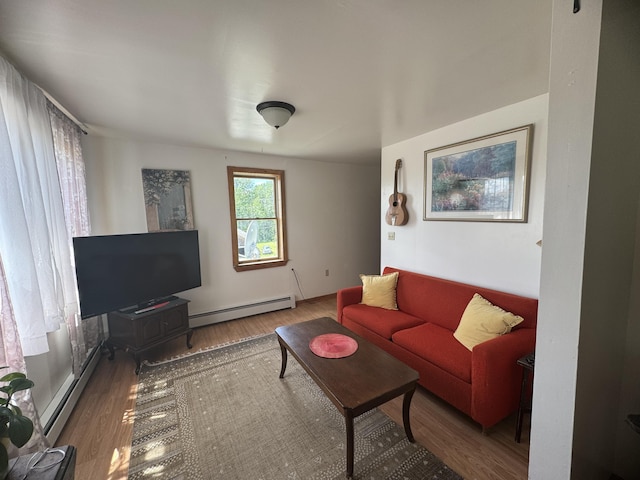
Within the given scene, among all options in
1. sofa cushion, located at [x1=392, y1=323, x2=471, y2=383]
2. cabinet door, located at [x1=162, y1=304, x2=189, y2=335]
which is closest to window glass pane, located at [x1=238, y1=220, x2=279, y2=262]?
cabinet door, located at [x1=162, y1=304, x2=189, y2=335]

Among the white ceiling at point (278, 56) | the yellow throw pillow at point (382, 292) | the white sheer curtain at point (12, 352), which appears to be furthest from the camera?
the yellow throw pillow at point (382, 292)

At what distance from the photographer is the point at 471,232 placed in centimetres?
241

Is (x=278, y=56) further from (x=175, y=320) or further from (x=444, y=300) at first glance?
(x=175, y=320)

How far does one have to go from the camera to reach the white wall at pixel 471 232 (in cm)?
198

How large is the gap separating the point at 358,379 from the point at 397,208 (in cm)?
207

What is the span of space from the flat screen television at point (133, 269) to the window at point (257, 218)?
719 mm

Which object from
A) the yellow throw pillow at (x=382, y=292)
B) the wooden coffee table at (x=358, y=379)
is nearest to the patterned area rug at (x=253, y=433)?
the wooden coffee table at (x=358, y=379)

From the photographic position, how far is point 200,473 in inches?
57.0

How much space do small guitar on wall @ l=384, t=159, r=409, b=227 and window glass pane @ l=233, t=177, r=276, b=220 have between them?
1758mm

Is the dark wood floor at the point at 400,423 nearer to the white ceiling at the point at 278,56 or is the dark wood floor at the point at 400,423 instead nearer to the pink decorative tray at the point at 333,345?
the pink decorative tray at the point at 333,345

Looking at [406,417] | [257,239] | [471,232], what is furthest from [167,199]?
[471,232]

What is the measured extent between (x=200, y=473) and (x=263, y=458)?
349 millimetres

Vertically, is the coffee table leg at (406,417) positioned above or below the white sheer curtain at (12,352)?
below

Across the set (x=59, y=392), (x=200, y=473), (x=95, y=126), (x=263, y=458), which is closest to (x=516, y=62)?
(x=263, y=458)
